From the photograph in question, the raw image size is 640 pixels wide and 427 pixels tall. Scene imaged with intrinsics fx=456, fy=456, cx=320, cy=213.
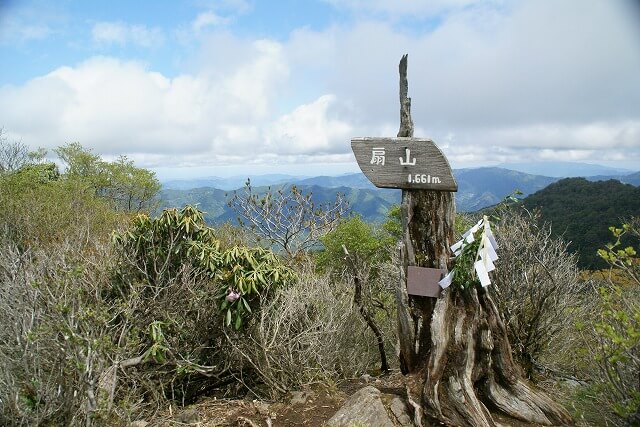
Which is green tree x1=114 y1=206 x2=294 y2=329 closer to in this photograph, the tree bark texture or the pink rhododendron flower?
the pink rhododendron flower

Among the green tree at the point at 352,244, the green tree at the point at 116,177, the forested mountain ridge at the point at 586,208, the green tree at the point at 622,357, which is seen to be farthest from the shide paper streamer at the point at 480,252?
the green tree at the point at 116,177

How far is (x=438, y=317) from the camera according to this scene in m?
3.79

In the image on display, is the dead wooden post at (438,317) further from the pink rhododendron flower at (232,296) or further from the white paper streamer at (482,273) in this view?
the pink rhododendron flower at (232,296)

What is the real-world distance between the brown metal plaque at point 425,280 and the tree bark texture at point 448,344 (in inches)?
3.0

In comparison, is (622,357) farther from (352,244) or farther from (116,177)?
(116,177)

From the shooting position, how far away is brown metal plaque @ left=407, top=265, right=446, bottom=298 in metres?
3.90

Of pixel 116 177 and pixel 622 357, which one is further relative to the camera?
pixel 116 177

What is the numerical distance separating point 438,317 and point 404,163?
1.32m

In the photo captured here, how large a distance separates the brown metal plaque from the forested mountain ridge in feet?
68.8

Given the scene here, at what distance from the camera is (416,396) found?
3791 millimetres

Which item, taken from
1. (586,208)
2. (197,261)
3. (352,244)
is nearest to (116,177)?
(352,244)

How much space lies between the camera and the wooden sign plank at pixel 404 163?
3.80 m

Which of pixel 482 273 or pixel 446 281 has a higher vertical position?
pixel 482 273

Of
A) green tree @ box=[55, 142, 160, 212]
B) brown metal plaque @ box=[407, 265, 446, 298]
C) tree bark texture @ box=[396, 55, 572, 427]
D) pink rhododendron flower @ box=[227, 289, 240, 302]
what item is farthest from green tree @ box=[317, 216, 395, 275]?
green tree @ box=[55, 142, 160, 212]
